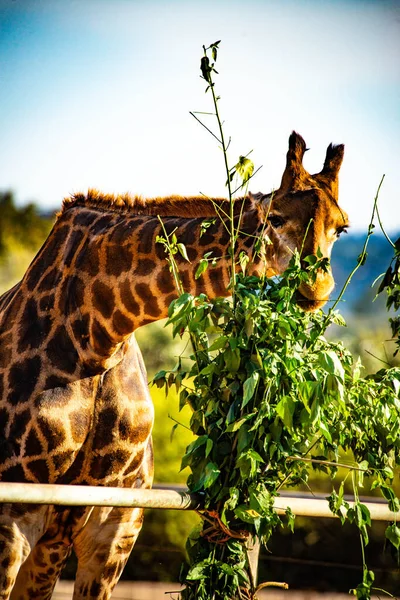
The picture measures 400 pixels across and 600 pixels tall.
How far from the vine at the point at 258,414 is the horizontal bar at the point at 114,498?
5 cm

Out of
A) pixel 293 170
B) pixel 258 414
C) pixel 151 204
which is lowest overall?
pixel 258 414

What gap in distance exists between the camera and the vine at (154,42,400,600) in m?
1.54

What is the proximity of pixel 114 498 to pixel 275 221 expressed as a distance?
84 cm

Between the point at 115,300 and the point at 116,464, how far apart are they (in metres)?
0.44

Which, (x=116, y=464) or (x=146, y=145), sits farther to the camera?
(x=146, y=145)

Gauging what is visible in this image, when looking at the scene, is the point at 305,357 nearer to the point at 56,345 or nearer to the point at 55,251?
the point at 56,345

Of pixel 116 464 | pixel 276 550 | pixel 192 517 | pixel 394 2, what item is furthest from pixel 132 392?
pixel 394 2

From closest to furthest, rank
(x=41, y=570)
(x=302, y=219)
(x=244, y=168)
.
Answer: (x=244, y=168) → (x=302, y=219) → (x=41, y=570)

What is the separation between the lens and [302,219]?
6.55 ft

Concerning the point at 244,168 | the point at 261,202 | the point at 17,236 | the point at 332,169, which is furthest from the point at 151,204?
the point at 17,236

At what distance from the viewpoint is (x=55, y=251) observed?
2.36m

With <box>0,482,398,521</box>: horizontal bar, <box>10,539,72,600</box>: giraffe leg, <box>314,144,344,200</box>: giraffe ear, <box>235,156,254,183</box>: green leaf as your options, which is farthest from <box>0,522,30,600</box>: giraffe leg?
<box>314,144,344,200</box>: giraffe ear

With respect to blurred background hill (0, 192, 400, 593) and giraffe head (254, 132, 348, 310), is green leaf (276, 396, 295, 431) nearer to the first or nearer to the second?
giraffe head (254, 132, 348, 310)

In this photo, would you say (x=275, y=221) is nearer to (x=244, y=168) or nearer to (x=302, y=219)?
(x=302, y=219)
